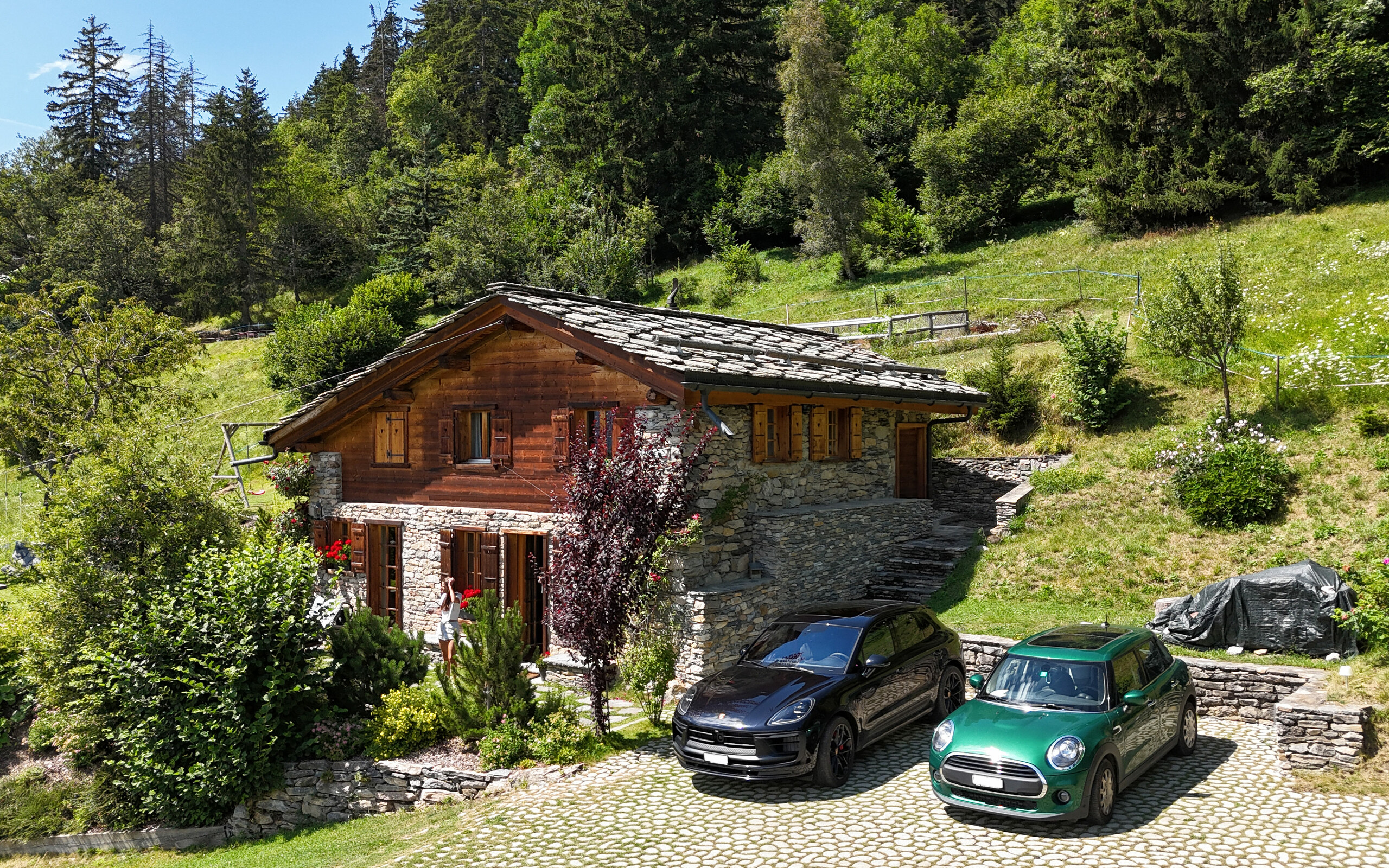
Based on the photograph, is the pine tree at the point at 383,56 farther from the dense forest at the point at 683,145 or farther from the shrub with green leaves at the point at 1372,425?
the shrub with green leaves at the point at 1372,425

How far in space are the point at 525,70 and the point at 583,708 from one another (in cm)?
6711

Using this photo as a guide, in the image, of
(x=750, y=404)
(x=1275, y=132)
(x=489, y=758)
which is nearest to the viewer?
(x=489, y=758)

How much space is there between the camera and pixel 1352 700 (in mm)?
9633

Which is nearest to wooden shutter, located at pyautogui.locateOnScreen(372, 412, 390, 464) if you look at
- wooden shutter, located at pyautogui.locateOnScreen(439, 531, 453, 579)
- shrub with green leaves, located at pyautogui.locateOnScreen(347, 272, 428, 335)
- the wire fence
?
wooden shutter, located at pyautogui.locateOnScreen(439, 531, 453, 579)

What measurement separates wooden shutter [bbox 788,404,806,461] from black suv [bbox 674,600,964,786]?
449 cm

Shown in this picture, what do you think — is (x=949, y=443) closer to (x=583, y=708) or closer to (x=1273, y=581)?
(x=1273, y=581)

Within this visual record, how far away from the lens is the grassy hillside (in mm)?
21609

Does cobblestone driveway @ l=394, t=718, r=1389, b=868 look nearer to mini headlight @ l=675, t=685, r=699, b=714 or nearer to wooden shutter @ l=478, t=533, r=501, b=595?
mini headlight @ l=675, t=685, r=699, b=714

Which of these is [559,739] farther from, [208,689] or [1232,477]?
[1232,477]

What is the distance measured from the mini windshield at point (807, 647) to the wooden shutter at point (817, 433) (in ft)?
19.5

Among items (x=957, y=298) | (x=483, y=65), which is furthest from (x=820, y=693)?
(x=483, y=65)

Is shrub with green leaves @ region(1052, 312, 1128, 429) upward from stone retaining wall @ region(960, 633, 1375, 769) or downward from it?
upward

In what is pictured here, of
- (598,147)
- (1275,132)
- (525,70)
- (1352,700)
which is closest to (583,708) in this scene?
(1352,700)

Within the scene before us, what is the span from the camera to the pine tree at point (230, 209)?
55.8 m
